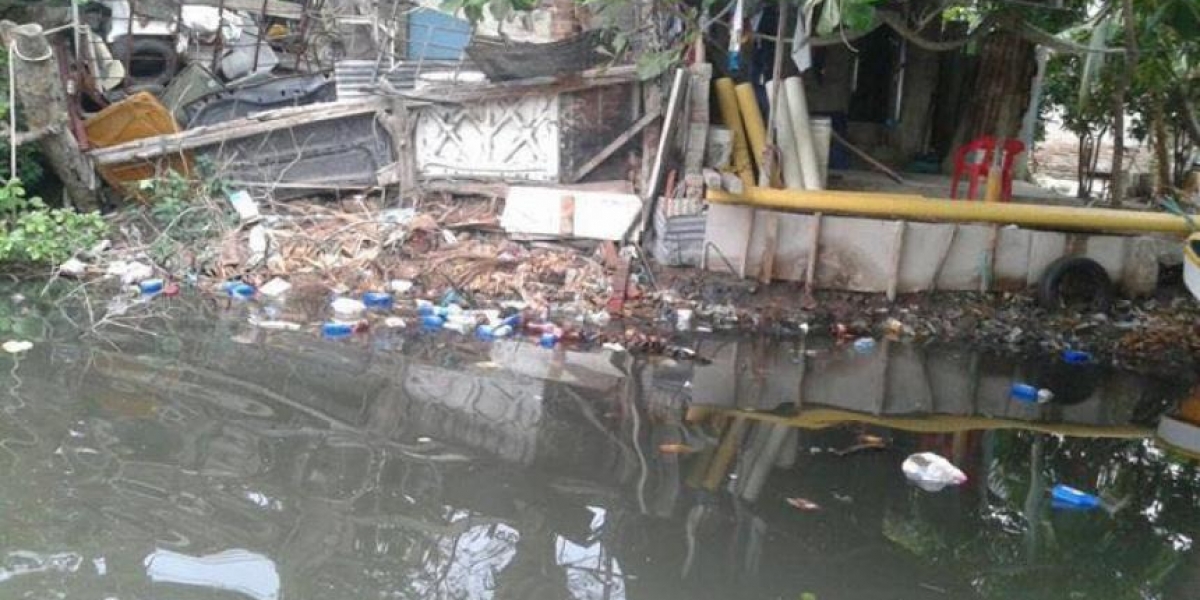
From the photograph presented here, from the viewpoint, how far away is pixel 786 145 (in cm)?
900

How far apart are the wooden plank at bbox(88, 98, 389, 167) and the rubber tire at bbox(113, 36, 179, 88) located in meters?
2.06

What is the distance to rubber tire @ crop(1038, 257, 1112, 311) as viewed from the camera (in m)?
8.52

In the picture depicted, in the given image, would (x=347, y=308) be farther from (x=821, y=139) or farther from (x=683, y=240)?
(x=821, y=139)

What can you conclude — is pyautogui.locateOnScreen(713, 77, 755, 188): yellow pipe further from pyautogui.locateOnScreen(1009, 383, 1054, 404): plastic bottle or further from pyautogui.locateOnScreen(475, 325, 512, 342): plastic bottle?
pyautogui.locateOnScreen(1009, 383, 1054, 404): plastic bottle

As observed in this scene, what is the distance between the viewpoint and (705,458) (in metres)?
5.40

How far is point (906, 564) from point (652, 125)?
5.72 meters

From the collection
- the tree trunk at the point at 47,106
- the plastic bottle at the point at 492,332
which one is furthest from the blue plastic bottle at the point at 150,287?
the plastic bottle at the point at 492,332

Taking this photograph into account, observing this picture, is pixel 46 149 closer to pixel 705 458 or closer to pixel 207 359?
pixel 207 359

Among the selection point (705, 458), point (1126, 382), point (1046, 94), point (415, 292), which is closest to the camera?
point (705, 458)

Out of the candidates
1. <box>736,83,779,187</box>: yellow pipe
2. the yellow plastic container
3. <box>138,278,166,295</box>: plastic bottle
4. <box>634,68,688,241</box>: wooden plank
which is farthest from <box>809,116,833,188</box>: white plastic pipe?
the yellow plastic container

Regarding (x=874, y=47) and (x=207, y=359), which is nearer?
(x=207, y=359)

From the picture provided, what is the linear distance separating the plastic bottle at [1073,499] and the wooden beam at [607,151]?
206 inches

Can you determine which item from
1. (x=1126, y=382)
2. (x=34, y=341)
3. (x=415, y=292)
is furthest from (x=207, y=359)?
(x=1126, y=382)

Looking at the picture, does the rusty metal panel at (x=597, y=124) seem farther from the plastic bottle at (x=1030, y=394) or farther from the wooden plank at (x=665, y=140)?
the plastic bottle at (x=1030, y=394)
